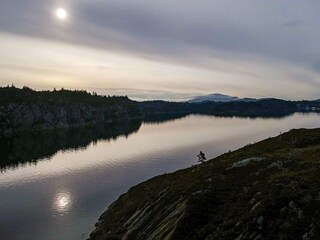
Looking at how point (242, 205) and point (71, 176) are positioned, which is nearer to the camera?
point (242, 205)

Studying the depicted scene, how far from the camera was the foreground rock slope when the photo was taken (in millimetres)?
21688

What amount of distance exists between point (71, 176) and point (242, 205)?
285 ft

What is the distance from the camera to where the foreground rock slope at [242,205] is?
21688 millimetres

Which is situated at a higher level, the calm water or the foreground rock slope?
the foreground rock slope

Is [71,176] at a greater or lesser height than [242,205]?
lesser

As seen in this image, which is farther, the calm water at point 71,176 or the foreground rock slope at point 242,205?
the calm water at point 71,176

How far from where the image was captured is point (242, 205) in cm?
2639

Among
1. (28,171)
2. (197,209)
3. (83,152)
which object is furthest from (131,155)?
(197,209)

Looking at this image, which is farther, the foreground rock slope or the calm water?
the calm water

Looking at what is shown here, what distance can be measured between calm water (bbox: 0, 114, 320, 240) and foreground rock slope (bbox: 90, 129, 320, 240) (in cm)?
2307

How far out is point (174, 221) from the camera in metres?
29.2

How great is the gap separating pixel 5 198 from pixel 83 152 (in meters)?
78.3

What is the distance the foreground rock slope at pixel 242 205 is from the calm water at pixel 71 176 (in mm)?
23068

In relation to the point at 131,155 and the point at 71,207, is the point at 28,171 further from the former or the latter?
the point at 71,207
